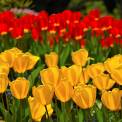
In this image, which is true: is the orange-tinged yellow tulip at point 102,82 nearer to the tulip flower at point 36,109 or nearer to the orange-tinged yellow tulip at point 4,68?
the tulip flower at point 36,109

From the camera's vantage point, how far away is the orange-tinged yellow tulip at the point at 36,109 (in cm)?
273

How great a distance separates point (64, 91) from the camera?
8.75ft

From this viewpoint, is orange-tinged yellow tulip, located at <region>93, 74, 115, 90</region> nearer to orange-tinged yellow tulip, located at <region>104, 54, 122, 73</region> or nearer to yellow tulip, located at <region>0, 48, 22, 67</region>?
orange-tinged yellow tulip, located at <region>104, 54, 122, 73</region>

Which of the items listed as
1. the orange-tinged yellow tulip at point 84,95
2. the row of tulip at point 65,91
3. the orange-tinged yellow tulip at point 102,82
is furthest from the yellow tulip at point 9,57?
the orange-tinged yellow tulip at point 84,95

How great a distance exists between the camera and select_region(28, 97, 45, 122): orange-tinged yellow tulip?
107 inches

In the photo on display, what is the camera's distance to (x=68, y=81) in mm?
2719

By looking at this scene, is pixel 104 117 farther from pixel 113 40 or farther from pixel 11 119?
pixel 113 40

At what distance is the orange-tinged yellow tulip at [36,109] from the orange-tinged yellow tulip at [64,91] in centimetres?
13

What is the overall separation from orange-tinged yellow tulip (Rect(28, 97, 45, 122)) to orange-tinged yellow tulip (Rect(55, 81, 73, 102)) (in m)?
0.13

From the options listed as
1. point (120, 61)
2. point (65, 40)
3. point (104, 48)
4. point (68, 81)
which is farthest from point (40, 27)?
point (68, 81)

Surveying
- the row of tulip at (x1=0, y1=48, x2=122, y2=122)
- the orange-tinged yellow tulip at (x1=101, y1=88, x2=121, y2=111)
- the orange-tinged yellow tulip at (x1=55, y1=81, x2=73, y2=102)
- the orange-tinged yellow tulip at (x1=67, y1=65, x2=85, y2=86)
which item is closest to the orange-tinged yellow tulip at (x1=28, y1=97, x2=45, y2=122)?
the row of tulip at (x1=0, y1=48, x2=122, y2=122)

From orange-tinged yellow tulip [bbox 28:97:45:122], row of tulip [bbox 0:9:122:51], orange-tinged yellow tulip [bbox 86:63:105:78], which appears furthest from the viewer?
row of tulip [bbox 0:9:122:51]

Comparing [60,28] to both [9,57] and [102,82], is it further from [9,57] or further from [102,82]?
[102,82]

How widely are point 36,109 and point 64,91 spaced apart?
0.63 ft
